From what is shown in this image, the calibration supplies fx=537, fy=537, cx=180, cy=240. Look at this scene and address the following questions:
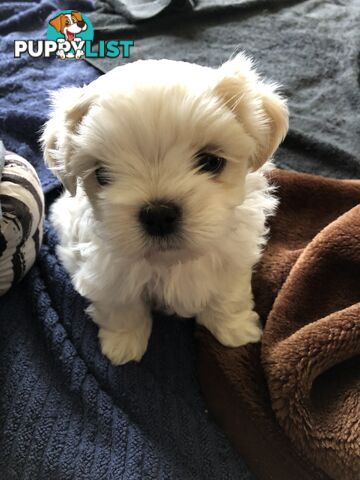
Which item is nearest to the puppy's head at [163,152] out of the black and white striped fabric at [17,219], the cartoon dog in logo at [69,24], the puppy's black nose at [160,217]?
the puppy's black nose at [160,217]

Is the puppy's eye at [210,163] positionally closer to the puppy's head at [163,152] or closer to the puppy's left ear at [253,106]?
the puppy's head at [163,152]

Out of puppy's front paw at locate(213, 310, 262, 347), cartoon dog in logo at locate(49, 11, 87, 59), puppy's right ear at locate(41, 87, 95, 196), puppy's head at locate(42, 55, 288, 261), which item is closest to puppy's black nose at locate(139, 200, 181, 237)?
puppy's head at locate(42, 55, 288, 261)

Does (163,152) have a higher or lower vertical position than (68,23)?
higher

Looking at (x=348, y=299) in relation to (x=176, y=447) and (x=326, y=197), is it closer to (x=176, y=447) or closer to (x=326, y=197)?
(x=326, y=197)

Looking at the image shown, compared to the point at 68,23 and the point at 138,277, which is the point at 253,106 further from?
the point at 68,23

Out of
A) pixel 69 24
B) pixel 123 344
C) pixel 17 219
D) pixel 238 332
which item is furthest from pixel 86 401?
pixel 69 24

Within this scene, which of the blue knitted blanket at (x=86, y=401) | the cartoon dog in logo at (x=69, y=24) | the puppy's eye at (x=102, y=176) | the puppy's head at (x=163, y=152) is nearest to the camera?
the puppy's head at (x=163, y=152)
